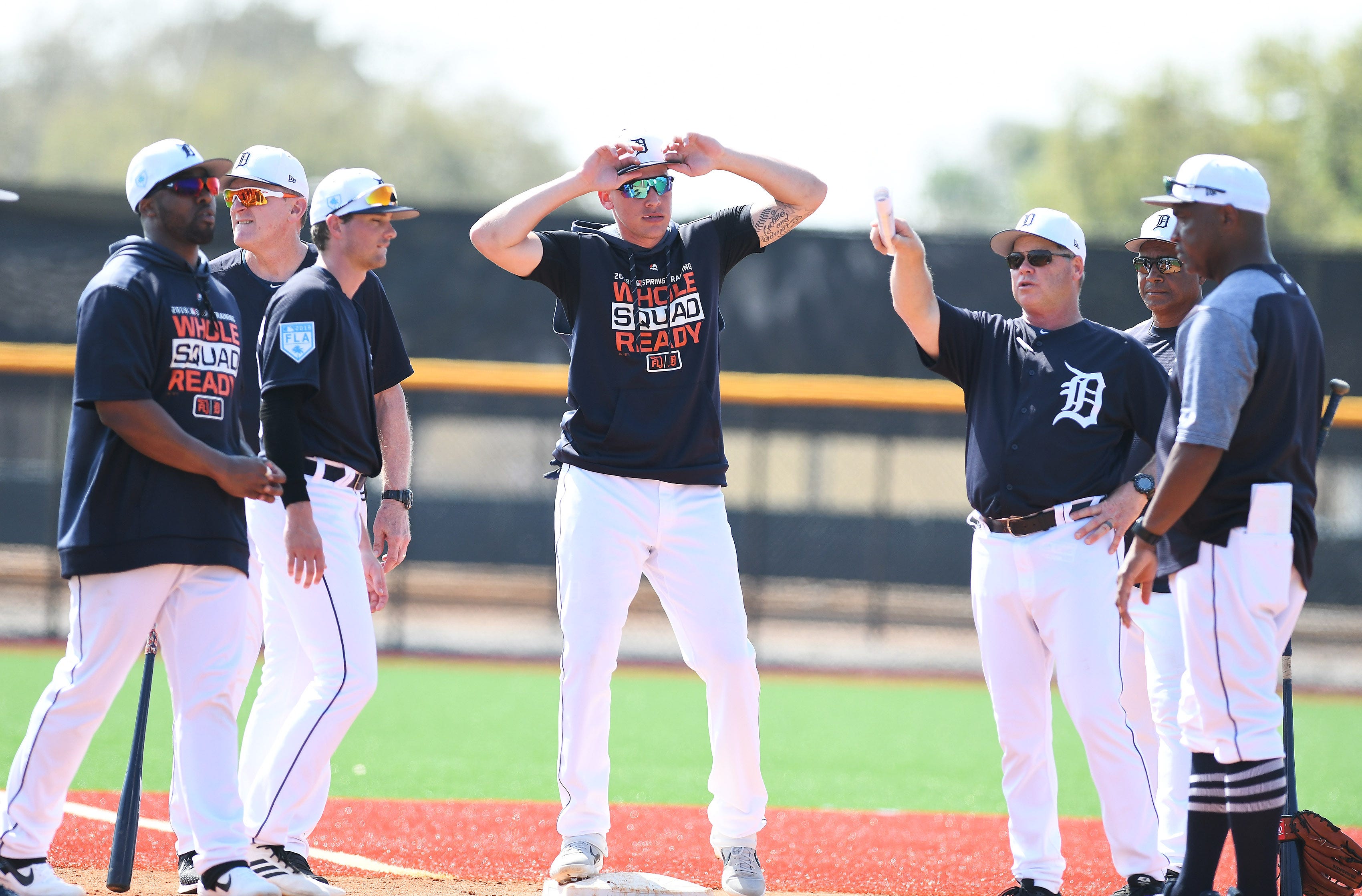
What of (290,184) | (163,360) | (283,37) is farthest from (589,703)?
(283,37)

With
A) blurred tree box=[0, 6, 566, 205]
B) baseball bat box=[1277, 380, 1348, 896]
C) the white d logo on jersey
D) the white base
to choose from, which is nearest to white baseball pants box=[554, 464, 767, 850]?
the white base

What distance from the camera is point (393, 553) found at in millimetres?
4820

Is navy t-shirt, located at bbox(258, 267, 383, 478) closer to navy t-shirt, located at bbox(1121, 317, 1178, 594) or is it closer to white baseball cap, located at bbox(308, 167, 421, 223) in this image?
white baseball cap, located at bbox(308, 167, 421, 223)

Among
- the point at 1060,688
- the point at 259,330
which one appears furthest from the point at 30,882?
the point at 1060,688

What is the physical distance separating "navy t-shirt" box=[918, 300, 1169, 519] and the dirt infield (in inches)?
59.4

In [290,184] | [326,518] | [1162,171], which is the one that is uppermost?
[1162,171]

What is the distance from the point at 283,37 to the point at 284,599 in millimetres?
54957

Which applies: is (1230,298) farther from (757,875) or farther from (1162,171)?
(1162,171)

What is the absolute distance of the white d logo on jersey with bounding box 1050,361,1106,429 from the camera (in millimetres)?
4496

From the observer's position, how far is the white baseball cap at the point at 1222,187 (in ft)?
12.6

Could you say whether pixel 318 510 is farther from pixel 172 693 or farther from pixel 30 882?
pixel 30 882

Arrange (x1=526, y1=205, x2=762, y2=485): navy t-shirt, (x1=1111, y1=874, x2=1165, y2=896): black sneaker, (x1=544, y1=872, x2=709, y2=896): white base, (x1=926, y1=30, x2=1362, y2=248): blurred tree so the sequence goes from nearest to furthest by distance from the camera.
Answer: (x1=544, y1=872, x2=709, y2=896): white base
(x1=1111, y1=874, x2=1165, y2=896): black sneaker
(x1=526, y1=205, x2=762, y2=485): navy t-shirt
(x1=926, y1=30, x2=1362, y2=248): blurred tree

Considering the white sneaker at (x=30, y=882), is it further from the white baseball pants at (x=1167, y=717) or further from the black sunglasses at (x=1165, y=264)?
the black sunglasses at (x=1165, y=264)

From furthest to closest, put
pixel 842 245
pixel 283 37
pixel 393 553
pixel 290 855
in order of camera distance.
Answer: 1. pixel 283 37
2. pixel 842 245
3. pixel 393 553
4. pixel 290 855
